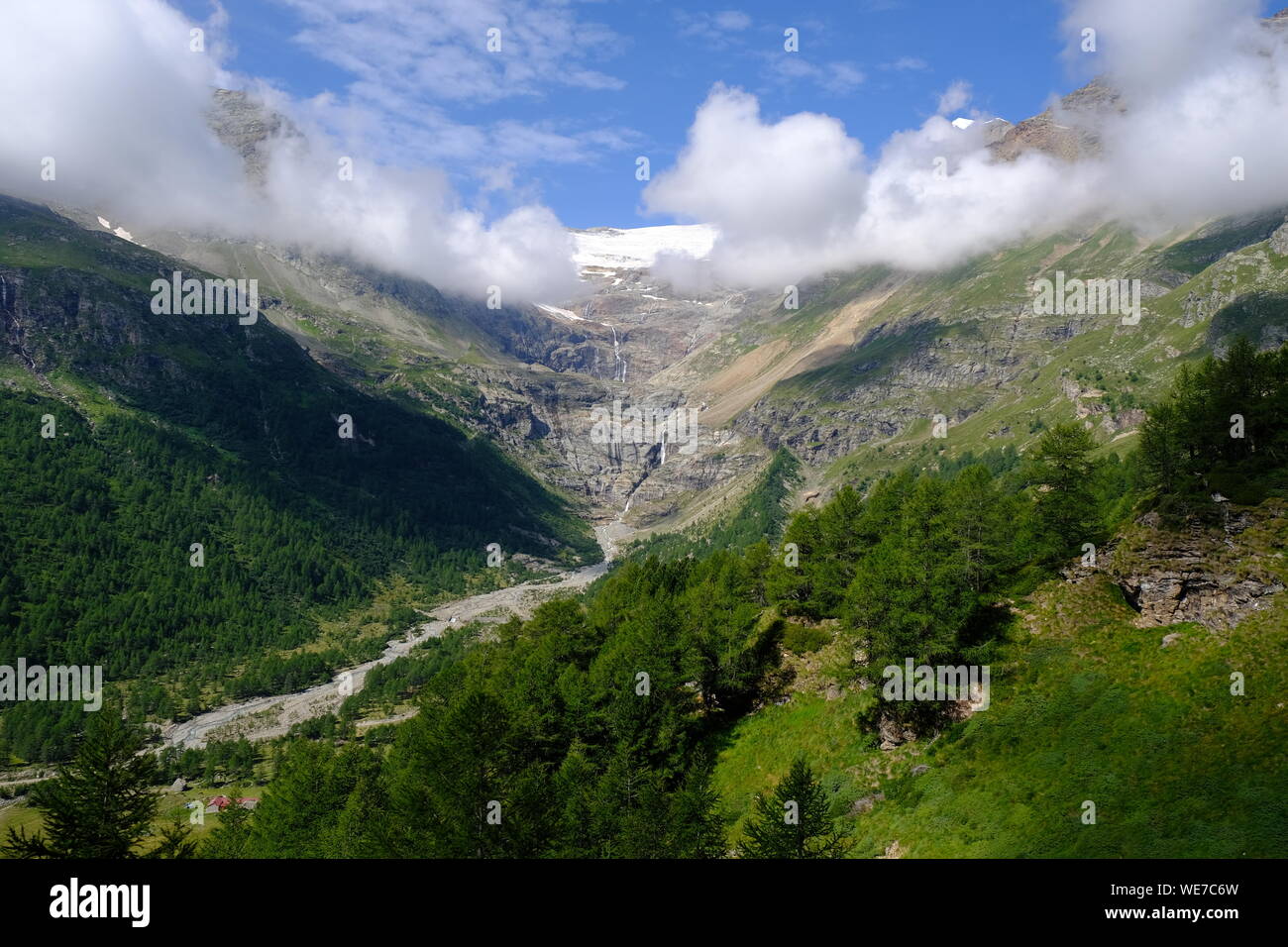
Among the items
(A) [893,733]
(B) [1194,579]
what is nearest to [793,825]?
(A) [893,733]

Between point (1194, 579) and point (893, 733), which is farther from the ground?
point (1194, 579)

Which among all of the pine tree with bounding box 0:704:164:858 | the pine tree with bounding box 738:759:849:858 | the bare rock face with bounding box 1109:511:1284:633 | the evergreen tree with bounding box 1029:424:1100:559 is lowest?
the pine tree with bounding box 738:759:849:858

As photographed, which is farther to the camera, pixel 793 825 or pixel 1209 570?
pixel 1209 570

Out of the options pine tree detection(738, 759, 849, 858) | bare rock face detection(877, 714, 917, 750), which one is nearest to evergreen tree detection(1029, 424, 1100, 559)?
bare rock face detection(877, 714, 917, 750)

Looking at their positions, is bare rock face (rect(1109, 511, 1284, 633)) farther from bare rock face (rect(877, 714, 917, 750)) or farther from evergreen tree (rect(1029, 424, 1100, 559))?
bare rock face (rect(877, 714, 917, 750))

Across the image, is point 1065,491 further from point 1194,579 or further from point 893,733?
Result: point 893,733
